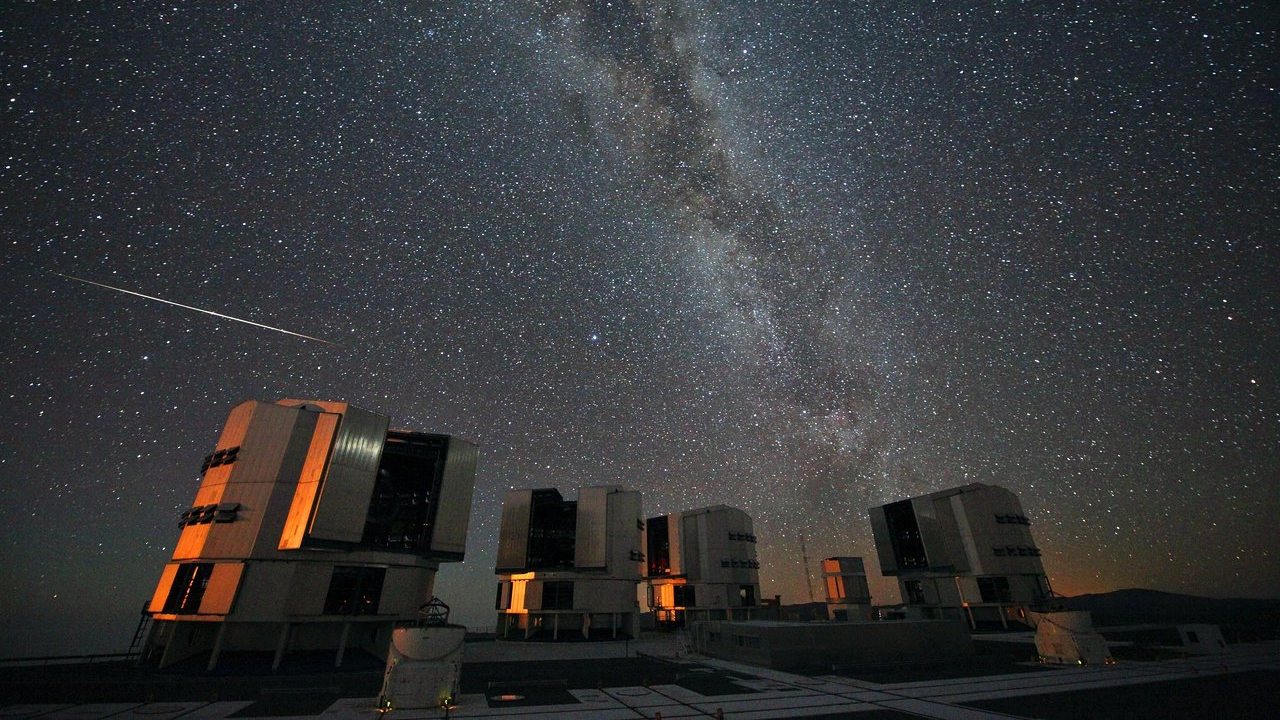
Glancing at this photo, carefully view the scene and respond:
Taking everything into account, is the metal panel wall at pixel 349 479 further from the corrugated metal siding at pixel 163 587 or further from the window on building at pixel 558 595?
the window on building at pixel 558 595

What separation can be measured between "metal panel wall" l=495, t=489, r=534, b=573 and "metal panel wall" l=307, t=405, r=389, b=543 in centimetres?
2711

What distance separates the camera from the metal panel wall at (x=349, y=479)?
3456 centimetres

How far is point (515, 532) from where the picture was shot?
205ft

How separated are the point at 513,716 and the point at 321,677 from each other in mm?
17734

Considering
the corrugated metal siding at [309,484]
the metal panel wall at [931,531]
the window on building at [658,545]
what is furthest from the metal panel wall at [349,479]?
the metal panel wall at [931,531]

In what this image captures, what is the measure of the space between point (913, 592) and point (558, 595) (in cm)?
4975

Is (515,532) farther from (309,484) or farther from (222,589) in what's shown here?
(222,589)

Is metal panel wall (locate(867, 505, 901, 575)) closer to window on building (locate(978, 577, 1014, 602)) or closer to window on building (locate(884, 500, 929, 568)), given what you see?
window on building (locate(884, 500, 929, 568))

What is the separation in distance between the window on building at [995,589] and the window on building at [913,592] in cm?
826

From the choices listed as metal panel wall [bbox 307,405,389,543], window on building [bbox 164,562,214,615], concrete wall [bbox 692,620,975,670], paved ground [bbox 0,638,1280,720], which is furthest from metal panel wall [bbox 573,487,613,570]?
window on building [bbox 164,562,214,615]

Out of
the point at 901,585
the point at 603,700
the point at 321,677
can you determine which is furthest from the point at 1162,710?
the point at 901,585

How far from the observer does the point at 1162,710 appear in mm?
19578

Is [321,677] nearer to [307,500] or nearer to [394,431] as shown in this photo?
[307,500]

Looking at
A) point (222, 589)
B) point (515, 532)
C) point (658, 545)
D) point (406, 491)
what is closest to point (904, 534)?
point (658, 545)
